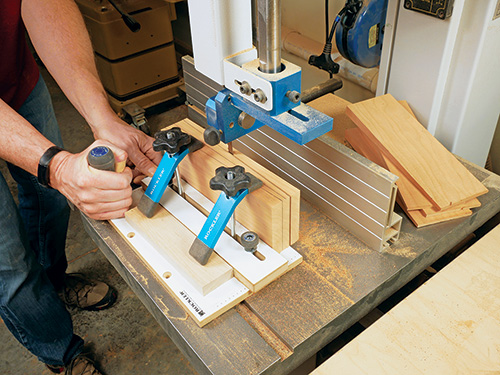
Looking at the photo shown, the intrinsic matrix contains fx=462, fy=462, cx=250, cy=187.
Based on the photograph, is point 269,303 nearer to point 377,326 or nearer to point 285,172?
point 377,326

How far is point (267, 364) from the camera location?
0.80 m

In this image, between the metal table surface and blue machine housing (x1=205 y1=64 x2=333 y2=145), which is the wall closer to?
the metal table surface

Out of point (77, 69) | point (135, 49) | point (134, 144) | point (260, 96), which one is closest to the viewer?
point (260, 96)

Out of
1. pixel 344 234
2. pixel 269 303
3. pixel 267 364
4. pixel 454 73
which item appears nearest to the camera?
pixel 267 364

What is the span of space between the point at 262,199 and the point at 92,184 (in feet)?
1.23

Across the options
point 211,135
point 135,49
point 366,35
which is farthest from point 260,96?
point 135,49

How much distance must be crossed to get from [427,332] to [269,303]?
0.99 ft

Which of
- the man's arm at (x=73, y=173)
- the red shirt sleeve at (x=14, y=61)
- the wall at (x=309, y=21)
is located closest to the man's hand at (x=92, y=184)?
the man's arm at (x=73, y=173)

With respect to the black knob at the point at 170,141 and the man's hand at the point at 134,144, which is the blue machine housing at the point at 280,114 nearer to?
the black knob at the point at 170,141

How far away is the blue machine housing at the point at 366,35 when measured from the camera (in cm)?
129

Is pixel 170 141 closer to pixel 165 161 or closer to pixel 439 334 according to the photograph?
pixel 165 161

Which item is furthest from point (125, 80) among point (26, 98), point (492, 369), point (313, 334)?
point (492, 369)

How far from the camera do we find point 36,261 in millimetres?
1407

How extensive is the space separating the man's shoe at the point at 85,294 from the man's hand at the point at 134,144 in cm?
86
